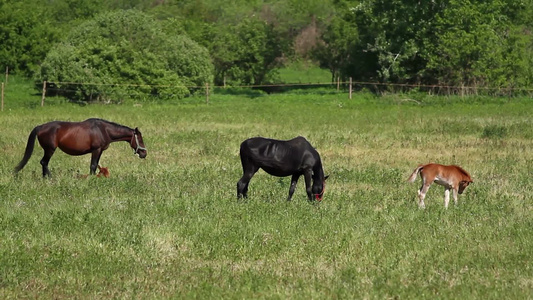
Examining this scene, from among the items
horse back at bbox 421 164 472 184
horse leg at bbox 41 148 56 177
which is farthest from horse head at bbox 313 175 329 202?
horse leg at bbox 41 148 56 177

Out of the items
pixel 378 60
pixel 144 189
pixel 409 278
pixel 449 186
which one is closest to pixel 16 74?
pixel 378 60

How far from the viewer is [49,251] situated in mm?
11023

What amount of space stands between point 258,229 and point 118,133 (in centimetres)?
706

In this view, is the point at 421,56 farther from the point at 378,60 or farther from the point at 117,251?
the point at 117,251

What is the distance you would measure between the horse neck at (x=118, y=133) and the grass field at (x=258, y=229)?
0.88 metres

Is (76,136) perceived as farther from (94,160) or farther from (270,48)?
(270,48)

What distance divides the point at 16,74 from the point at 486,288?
49329mm

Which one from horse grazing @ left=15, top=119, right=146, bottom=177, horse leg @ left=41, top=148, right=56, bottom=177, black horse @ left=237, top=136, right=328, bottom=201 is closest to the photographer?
black horse @ left=237, top=136, right=328, bottom=201

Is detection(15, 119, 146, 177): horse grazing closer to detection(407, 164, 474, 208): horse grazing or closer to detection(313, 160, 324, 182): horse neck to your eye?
detection(313, 160, 324, 182): horse neck

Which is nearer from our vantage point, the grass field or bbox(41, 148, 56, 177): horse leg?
the grass field

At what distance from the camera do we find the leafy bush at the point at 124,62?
4153 cm

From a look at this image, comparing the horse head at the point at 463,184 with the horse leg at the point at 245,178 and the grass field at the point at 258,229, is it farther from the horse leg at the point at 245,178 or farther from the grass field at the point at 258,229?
the horse leg at the point at 245,178

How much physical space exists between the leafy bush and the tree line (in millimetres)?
55

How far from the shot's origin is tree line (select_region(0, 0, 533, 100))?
142 ft
